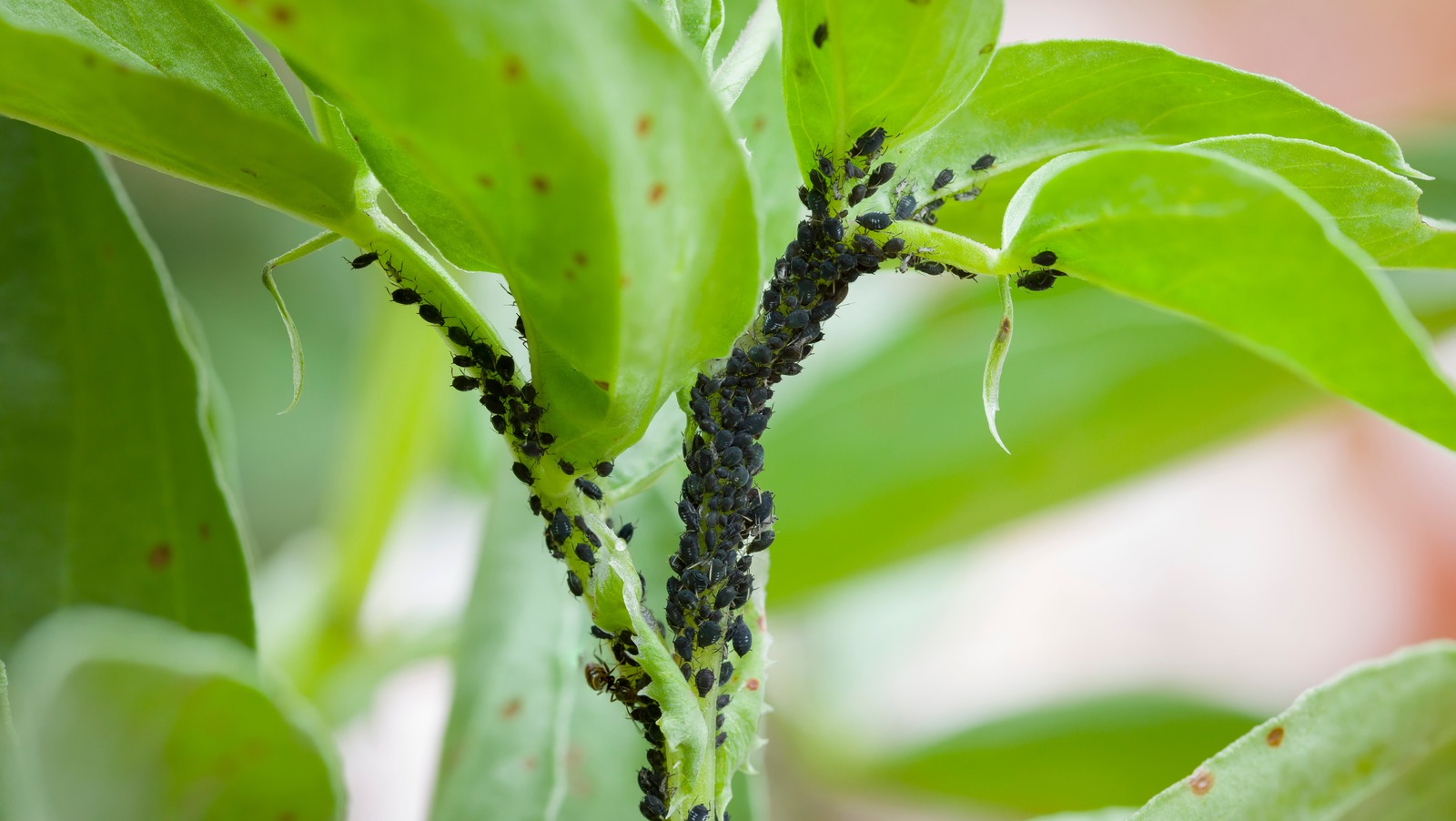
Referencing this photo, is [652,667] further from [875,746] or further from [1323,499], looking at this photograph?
[1323,499]

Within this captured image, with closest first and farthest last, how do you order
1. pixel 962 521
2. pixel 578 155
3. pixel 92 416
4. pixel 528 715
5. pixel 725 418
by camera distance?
pixel 578 155 < pixel 725 418 < pixel 92 416 < pixel 528 715 < pixel 962 521

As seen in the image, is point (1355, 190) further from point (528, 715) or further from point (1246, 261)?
point (528, 715)

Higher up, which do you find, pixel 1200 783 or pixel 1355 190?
pixel 1355 190

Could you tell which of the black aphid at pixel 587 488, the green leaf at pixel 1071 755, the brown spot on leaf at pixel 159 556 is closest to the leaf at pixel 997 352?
the black aphid at pixel 587 488

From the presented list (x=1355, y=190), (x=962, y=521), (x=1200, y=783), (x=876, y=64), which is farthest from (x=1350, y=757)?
(x=962, y=521)

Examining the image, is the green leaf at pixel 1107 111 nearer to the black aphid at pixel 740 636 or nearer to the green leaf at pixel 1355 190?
the green leaf at pixel 1355 190

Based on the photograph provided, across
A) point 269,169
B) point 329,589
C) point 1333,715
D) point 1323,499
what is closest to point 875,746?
point 329,589
